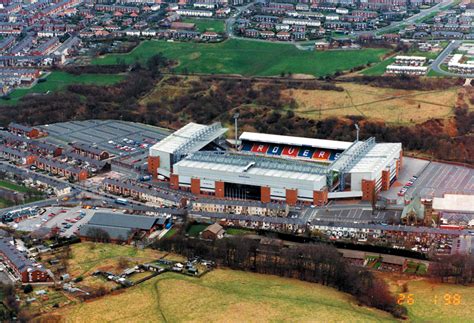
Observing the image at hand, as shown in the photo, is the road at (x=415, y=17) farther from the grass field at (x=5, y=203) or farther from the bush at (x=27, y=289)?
the bush at (x=27, y=289)

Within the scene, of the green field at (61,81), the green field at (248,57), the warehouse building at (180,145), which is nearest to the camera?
the warehouse building at (180,145)

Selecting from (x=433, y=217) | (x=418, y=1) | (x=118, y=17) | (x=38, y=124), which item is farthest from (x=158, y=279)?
(x=418, y=1)

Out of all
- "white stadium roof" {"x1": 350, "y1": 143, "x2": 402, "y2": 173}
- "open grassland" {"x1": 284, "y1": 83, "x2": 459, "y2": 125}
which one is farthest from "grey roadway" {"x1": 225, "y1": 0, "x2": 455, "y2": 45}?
"white stadium roof" {"x1": 350, "y1": 143, "x2": 402, "y2": 173}

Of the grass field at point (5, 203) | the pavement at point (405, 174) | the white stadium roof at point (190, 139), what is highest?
the white stadium roof at point (190, 139)

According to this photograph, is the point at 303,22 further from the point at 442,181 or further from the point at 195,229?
the point at 195,229

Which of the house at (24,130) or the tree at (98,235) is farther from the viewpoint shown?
the house at (24,130)

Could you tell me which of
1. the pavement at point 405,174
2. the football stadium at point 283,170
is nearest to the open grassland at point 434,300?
the football stadium at point 283,170

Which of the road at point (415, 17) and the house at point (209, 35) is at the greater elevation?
the road at point (415, 17)
